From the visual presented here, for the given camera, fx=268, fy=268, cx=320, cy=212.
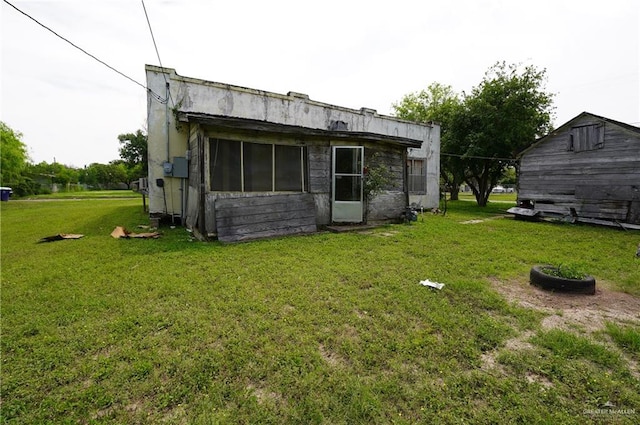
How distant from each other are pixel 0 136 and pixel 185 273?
1322 inches

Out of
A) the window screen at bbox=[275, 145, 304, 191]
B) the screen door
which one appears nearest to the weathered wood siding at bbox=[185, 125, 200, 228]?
the window screen at bbox=[275, 145, 304, 191]

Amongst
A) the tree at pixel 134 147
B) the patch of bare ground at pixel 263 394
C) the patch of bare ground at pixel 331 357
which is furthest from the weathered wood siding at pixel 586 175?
the tree at pixel 134 147

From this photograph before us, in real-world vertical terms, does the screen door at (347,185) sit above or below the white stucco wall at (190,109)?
below

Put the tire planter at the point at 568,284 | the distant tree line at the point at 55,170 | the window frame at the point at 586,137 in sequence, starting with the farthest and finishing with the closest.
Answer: the distant tree line at the point at 55,170, the window frame at the point at 586,137, the tire planter at the point at 568,284

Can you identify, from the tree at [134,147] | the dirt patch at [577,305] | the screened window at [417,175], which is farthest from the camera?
the tree at [134,147]

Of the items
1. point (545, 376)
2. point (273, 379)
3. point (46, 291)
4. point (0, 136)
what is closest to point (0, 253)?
point (46, 291)

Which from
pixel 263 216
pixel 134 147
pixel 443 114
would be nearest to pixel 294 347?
pixel 263 216

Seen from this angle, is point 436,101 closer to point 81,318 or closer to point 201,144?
point 201,144

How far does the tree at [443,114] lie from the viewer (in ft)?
57.2

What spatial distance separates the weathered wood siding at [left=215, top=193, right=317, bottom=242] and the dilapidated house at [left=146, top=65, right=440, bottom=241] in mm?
23

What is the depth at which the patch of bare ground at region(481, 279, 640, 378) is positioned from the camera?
2439 millimetres

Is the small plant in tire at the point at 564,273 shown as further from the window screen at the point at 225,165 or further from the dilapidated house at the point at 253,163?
the window screen at the point at 225,165

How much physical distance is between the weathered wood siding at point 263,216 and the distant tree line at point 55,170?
15.5m

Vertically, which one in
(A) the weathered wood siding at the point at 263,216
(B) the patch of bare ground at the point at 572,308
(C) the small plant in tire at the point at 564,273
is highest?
(A) the weathered wood siding at the point at 263,216
